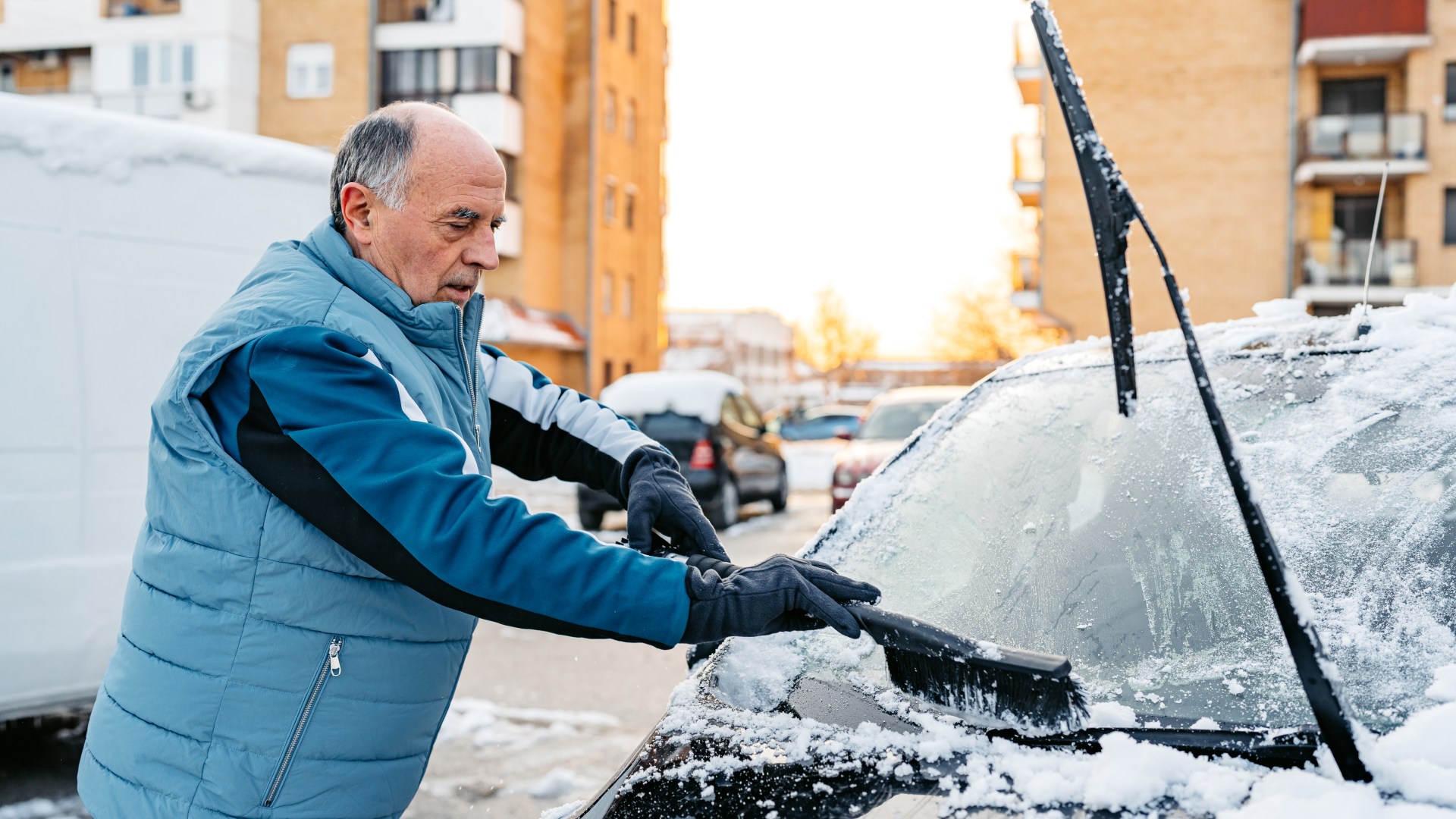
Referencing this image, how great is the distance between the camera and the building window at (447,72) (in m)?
27.4

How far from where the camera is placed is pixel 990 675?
1551mm

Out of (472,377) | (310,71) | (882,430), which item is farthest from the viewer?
(310,71)

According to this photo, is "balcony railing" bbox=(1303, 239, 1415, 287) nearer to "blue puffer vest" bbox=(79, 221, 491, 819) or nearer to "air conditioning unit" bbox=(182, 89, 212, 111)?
"air conditioning unit" bbox=(182, 89, 212, 111)

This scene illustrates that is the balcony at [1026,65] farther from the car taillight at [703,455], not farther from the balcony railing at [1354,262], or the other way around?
the car taillight at [703,455]

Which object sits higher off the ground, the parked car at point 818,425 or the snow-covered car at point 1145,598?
the snow-covered car at point 1145,598

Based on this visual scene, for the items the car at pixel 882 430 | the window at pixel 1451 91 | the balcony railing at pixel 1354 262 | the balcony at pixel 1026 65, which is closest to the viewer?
the car at pixel 882 430

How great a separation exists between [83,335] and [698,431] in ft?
25.3

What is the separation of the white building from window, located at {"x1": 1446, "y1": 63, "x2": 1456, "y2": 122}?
120 feet

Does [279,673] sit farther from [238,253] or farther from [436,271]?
[238,253]

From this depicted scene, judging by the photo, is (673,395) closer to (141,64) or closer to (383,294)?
(383,294)

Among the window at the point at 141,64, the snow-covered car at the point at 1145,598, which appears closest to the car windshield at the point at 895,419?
the snow-covered car at the point at 1145,598

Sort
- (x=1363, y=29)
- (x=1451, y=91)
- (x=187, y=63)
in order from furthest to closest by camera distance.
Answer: (x=187, y=63) < (x=1451, y=91) < (x=1363, y=29)

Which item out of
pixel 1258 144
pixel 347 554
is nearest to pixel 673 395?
pixel 347 554

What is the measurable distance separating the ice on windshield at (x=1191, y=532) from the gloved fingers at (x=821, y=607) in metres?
0.41
